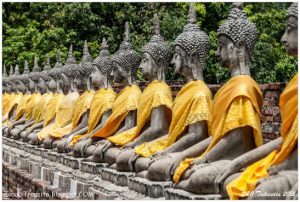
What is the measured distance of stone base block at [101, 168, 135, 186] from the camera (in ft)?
24.9

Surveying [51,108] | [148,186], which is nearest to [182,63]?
[148,186]

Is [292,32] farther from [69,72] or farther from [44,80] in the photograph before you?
[44,80]

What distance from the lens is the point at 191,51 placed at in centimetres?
709

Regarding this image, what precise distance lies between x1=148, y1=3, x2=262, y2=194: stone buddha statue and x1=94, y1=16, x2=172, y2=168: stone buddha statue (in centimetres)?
145

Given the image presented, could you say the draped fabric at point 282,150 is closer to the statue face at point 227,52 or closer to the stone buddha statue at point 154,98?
the statue face at point 227,52

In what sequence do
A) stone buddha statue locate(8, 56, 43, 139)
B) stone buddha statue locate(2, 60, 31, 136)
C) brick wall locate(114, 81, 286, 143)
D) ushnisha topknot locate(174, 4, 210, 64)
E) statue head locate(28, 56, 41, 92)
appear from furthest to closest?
statue head locate(28, 56, 41, 92) < stone buddha statue locate(2, 60, 31, 136) < stone buddha statue locate(8, 56, 43, 139) < brick wall locate(114, 81, 286, 143) < ushnisha topknot locate(174, 4, 210, 64)

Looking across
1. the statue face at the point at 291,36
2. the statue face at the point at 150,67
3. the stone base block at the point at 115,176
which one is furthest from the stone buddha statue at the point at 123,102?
the statue face at the point at 291,36

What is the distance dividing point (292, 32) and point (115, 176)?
11.4 feet

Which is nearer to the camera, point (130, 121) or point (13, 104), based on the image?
point (130, 121)

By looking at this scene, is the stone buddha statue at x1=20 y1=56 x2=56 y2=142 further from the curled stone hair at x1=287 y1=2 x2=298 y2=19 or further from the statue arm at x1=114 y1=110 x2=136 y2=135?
the curled stone hair at x1=287 y1=2 x2=298 y2=19

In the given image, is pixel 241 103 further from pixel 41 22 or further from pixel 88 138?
pixel 41 22

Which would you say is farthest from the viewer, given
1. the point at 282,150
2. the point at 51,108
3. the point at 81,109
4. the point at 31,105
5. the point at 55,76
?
the point at 31,105

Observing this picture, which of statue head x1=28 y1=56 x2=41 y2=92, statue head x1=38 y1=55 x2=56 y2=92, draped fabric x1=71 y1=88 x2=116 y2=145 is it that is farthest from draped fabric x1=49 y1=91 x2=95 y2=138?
statue head x1=28 y1=56 x2=41 y2=92

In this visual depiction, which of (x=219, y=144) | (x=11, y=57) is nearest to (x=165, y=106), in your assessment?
(x=219, y=144)
